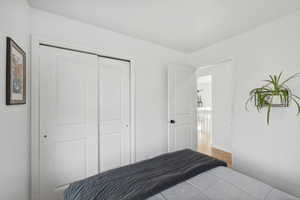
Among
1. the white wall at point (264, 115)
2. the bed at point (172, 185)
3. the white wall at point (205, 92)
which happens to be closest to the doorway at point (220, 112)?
the white wall at point (264, 115)

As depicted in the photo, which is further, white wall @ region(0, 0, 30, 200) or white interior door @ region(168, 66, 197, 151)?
white interior door @ region(168, 66, 197, 151)

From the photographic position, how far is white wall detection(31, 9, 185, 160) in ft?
6.01

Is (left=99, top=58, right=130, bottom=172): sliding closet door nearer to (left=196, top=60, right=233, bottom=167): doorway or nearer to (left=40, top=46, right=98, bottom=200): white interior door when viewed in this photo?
(left=40, top=46, right=98, bottom=200): white interior door

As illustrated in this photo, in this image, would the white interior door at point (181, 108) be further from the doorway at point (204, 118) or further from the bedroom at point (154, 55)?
the doorway at point (204, 118)

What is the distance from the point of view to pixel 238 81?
88.7 inches

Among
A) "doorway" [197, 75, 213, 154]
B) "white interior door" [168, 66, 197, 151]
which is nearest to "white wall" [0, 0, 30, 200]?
"white interior door" [168, 66, 197, 151]

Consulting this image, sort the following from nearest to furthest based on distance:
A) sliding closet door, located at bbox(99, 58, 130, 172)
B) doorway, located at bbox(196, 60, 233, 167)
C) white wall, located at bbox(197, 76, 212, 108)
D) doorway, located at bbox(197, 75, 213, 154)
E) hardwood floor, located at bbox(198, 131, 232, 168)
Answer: sliding closet door, located at bbox(99, 58, 130, 172) < hardwood floor, located at bbox(198, 131, 232, 168) < doorway, located at bbox(196, 60, 233, 167) < doorway, located at bbox(197, 75, 213, 154) < white wall, located at bbox(197, 76, 212, 108)

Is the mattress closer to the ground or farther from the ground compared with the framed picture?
closer to the ground

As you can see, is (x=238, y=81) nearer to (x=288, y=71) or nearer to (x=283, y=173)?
(x=288, y=71)

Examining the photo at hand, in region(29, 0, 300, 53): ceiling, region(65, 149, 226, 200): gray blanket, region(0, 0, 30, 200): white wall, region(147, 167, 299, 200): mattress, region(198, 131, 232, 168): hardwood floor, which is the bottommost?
region(198, 131, 232, 168): hardwood floor

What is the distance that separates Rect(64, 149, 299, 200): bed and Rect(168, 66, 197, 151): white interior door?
122 centimetres

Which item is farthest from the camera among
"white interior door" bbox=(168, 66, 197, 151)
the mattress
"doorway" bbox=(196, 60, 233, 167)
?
"doorway" bbox=(196, 60, 233, 167)

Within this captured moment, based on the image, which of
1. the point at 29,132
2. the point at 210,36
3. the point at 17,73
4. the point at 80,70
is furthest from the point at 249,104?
the point at 29,132

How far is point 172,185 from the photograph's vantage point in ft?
3.87
